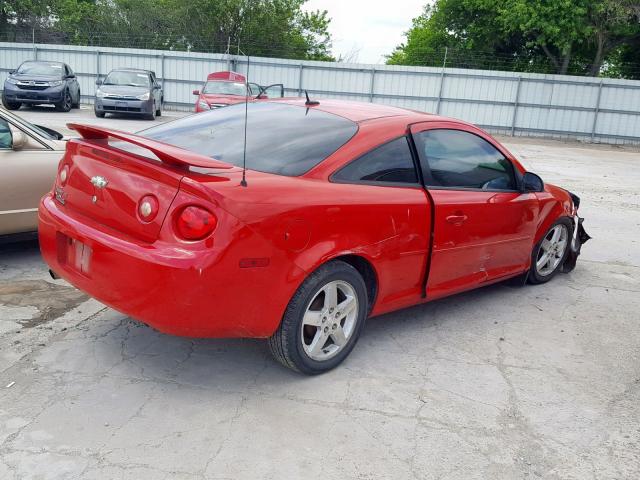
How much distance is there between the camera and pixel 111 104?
19125mm

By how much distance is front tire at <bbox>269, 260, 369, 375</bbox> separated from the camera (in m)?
3.36

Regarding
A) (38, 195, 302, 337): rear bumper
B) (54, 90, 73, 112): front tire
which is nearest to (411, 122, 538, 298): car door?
(38, 195, 302, 337): rear bumper

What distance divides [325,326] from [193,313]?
831mm

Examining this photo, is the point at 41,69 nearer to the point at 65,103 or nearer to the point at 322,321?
the point at 65,103

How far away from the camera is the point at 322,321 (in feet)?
11.6

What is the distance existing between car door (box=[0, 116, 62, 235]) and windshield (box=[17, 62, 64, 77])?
16.6 m

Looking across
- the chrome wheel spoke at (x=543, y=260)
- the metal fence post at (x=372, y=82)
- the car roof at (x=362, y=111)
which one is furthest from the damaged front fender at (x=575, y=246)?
the metal fence post at (x=372, y=82)

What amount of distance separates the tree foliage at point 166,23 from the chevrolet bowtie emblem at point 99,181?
30218 mm

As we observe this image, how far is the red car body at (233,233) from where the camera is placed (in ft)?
9.89

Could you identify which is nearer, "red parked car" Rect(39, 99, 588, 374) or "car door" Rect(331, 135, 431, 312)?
"red parked car" Rect(39, 99, 588, 374)

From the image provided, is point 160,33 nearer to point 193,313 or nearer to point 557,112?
point 557,112

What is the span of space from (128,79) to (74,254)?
58.7 feet

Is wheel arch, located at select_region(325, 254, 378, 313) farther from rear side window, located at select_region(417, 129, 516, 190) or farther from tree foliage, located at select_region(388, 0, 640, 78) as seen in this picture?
tree foliage, located at select_region(388, 0, 640, 78)

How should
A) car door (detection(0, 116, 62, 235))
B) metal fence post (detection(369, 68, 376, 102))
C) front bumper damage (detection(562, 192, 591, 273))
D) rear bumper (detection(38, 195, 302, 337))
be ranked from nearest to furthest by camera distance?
rear bumper (detection(38, 195, 302, 337))
car door (detection(0, 116, 62, 235))
front bumper damage (detection(562, 192, 591, 273))
metal fence post (detection(369, 68, 376, 102))
